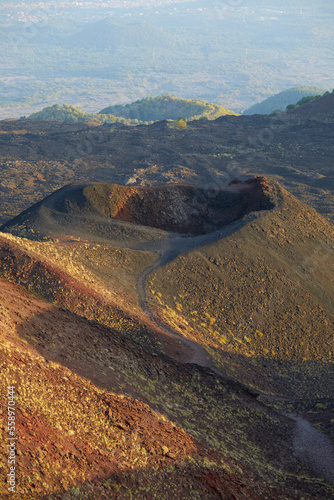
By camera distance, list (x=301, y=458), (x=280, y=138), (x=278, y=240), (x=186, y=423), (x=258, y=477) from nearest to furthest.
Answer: (x=258, y=477) < (x=186, y=423) < (x=301, y=458) < (x=278, y=240) < (x=280, y=138)

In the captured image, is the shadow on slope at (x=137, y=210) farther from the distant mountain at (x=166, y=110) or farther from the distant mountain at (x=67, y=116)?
the distant mountain at (x=67, y=116)

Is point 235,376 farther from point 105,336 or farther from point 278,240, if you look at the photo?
point 278,240

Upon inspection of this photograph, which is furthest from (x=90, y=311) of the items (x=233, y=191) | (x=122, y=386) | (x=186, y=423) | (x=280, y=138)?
(x=280, y=138)

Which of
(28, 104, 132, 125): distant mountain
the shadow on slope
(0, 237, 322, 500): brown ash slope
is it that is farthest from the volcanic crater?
(28, 104, 132, 125): distant mountain

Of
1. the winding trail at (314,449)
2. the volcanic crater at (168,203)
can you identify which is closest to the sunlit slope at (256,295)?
the winding trail at (314,449)

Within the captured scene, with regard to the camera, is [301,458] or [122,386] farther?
[301,458]

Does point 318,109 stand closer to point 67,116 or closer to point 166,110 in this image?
point 166,110

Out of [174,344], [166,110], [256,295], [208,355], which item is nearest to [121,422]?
[174,344]
